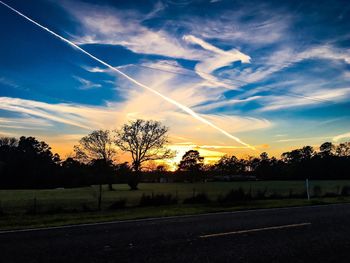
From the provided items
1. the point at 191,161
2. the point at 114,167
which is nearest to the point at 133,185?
the point at 114,167

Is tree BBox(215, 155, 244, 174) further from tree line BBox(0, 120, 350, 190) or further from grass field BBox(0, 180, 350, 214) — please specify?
grass field BBox(0, 180, 350, 214)

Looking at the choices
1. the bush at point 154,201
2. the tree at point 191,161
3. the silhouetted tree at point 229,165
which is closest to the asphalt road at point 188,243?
the bush at point 154,201

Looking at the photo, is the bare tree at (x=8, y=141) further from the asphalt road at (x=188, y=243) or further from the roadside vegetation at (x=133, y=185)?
the asphalt road at (x=188, y=243)

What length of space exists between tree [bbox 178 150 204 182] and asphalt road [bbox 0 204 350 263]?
385 ft

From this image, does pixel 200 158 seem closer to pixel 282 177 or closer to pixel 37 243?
pixel 282 177

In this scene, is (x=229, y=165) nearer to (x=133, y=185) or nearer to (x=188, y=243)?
(x=133, y=185)

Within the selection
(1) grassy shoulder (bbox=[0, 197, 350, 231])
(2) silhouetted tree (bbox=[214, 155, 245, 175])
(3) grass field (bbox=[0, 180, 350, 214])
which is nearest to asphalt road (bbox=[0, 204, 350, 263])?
(1) grassy shoulder (bbox=[0, 197, 350, 231])

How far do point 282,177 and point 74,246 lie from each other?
366ft

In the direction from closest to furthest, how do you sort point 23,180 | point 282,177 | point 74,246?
point 74,246, point 23,180, point 282,177

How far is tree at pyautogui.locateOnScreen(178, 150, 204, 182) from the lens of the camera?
12875 centimetres

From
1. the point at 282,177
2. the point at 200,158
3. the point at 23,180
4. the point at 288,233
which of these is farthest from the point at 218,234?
the point at 200,158

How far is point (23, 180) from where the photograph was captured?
78750 mm

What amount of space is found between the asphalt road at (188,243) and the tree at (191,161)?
117500 millimetres

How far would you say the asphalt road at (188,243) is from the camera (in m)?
6.52
